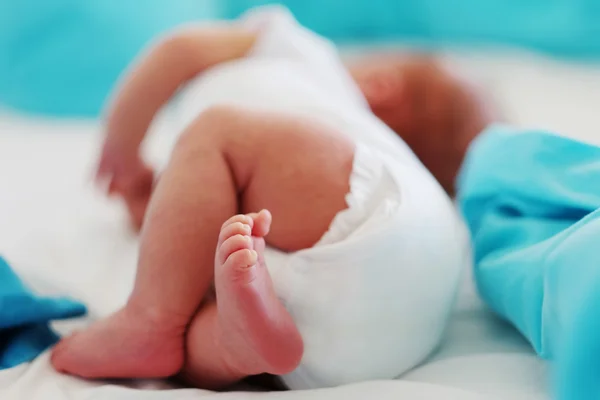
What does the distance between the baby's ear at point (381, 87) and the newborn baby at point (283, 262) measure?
16.9 inches

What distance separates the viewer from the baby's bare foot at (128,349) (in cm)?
62

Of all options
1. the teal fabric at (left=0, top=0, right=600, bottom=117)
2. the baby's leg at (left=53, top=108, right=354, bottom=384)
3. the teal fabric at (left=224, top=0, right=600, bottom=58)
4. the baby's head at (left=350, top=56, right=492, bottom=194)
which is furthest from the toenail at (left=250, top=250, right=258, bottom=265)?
the teal fabric at (left=224, top=0, right=600, bottom=58)

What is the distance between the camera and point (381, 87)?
121 cm

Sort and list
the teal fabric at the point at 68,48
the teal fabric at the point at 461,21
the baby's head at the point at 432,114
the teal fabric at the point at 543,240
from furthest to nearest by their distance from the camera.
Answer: the teal fabric at the point at 461,21 → the teal fabric at the point at 68,48 → the baby's head at the point at 432,114 → the teal fabric at the point at 543,240

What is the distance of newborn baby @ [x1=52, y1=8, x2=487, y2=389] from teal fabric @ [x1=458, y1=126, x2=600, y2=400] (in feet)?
0.19

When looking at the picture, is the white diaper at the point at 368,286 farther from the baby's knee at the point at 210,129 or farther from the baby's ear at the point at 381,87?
the baby's ear at the point at 381,87

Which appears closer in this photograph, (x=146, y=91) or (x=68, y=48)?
(x=146, y=91)

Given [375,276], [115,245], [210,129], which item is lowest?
[115,245]

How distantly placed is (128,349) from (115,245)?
350 millimetres

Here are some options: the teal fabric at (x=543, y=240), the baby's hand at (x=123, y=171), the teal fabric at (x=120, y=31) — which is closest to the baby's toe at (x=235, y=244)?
the teal fabric at (x=543, y=240)

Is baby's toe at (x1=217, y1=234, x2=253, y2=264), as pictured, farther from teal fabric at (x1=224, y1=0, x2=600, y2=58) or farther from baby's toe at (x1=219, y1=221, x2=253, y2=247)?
teal fabric at (x1=224, y1=0, x2=600, y2=58)

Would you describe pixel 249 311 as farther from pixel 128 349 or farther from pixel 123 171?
pixel 123 171

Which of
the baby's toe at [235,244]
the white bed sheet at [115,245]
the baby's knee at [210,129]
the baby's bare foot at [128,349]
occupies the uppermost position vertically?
the baby's knee at [210,129]

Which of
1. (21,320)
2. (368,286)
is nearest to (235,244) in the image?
(368,286)
